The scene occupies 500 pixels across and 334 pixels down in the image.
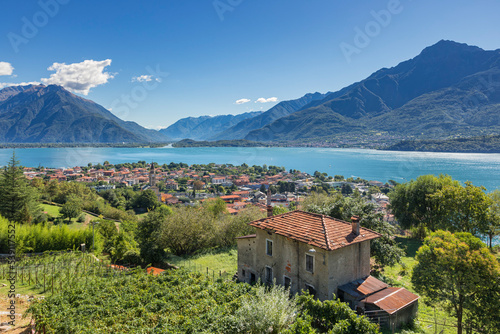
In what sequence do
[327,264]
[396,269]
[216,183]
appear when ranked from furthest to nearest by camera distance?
[216,183] < [396,269] < [327,264]

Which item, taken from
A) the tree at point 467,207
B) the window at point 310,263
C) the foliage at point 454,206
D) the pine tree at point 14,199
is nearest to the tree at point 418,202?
the foliage at point 454,206

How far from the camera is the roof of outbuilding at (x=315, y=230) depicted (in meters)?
11.2

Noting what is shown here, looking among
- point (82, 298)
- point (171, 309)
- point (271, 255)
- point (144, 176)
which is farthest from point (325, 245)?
point (144, 176)

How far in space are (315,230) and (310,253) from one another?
120 centimetres

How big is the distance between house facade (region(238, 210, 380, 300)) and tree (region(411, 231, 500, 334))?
8.43ft

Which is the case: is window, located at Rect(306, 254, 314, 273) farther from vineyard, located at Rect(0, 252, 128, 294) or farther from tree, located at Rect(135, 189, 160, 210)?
tree, located at Rect(135, 189, 160, 210)

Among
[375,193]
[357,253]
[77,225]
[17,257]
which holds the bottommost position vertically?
[375,193]

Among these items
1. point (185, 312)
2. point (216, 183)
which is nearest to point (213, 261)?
point (185, 312)

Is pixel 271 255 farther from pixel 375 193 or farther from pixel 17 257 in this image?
pixel 375 193

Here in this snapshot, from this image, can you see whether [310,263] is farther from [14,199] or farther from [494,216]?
[14,199]

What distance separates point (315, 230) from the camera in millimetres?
12164

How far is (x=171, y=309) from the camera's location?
8570 mm

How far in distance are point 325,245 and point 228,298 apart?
444 cm

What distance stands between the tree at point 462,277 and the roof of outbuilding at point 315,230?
9.32 ft
